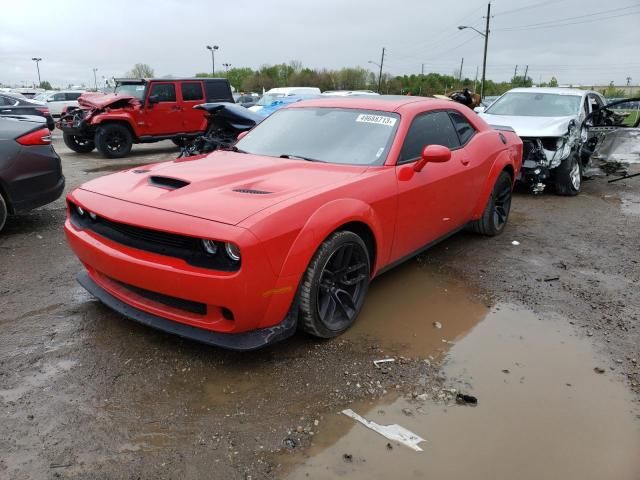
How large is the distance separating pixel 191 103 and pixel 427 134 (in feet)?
33.3

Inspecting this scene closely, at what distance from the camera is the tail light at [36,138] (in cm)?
536

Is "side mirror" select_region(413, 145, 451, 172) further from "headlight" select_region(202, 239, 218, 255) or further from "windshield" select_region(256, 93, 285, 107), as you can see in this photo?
"windshield" select_region(256, 93, 285, 107)

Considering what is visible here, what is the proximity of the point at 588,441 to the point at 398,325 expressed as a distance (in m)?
1.41

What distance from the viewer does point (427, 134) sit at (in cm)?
420

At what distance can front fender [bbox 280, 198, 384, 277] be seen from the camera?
283 cm

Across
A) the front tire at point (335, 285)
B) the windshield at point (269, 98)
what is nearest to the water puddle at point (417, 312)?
the front tire at point (335, 285)

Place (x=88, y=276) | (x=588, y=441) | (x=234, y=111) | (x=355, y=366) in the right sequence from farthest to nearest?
(x=234, y=111), (x=88, y=276), (x=355, y=366), (x=588, y=441)

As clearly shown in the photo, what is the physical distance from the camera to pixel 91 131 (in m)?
12.5

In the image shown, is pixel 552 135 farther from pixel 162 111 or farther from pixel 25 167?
pixel 162 111

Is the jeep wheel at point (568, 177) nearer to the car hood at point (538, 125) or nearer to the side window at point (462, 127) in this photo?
the car hood at point (538, 125)

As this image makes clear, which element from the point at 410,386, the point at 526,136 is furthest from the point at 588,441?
the point at 526,136

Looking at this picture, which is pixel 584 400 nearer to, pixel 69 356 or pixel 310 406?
pixel 310 406

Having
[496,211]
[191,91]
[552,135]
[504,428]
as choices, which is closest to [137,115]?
[191,91]

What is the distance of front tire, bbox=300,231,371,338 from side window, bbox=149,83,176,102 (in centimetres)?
1081
